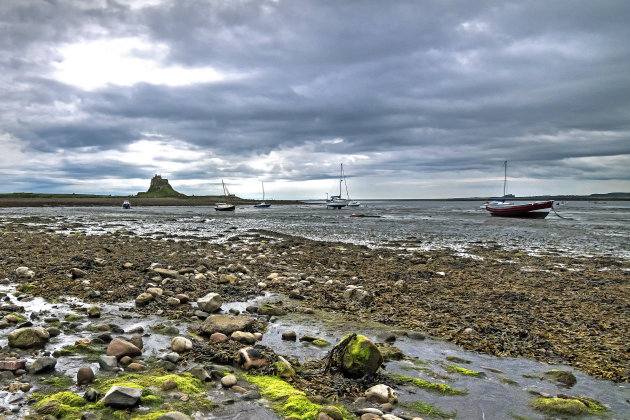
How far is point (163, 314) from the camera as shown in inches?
323

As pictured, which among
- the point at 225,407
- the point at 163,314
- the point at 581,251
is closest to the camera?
the point at 225,407

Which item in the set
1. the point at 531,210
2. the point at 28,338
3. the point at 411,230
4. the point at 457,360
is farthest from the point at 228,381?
the point at 531,210

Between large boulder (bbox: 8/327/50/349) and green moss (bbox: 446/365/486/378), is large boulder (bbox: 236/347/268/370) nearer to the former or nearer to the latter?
green moss (bbox: 446/365/486/378)

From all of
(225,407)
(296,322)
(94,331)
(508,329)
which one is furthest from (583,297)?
(94,331)

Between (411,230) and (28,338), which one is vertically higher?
(28,338)

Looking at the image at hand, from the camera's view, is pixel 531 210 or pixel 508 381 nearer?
pixel 508 381

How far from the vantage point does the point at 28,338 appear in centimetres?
591

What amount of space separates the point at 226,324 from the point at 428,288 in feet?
22.0

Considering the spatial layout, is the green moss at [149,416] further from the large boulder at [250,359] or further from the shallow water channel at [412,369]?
the large boulder at [250,359]

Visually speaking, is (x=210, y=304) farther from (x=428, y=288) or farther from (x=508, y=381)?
(x=428, y=288)

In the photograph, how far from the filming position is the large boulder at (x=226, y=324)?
6.93 metres

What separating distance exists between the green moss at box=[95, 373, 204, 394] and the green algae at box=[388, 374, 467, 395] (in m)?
2.77

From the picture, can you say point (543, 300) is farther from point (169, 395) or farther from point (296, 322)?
point (169, 395)

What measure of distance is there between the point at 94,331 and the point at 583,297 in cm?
1212
